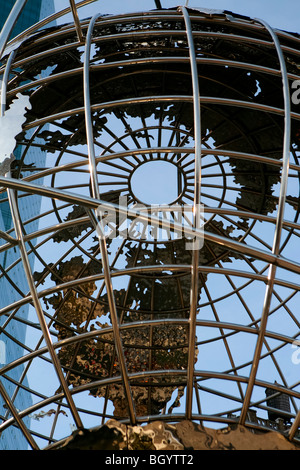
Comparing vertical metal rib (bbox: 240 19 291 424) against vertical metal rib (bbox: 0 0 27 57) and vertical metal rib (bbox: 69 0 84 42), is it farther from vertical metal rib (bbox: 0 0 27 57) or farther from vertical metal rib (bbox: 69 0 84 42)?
vertical metal rib (bbox: 0 0 27 57)

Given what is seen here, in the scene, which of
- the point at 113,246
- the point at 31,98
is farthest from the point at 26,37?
the point at 113,246

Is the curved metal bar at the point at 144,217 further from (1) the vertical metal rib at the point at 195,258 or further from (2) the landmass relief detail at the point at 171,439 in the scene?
(2) the landmass relief detail at the point at 171,439

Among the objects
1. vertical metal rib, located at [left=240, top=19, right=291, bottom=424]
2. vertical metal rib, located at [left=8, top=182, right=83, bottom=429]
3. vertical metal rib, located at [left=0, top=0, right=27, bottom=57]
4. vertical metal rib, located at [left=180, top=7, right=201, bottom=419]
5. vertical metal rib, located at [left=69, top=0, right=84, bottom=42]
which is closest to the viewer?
vertical metal rib, located at [left=180, top=7, right=201, bottom=419]

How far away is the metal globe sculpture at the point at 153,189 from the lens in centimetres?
732

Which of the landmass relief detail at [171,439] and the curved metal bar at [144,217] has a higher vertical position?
the curved metal bar at [144,217]

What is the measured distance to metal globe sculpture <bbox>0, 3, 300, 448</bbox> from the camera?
24.0 ft

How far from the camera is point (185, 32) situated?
27.6ft

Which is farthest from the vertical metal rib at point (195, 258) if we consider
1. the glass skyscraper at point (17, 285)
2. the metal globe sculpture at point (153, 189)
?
the glass skyscraper at point (17, 285)

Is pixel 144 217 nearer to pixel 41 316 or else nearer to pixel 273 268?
pixel 273 268

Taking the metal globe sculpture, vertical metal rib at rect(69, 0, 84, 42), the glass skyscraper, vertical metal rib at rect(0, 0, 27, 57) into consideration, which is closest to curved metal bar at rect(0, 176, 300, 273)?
the metal globe sculpture

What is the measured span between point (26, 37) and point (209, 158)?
4.68 metres

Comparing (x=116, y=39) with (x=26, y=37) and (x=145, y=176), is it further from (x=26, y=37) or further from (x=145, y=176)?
(x=145, y=176)

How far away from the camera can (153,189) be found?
1277cm

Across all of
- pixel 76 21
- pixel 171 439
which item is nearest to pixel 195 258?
pixel 171 439
